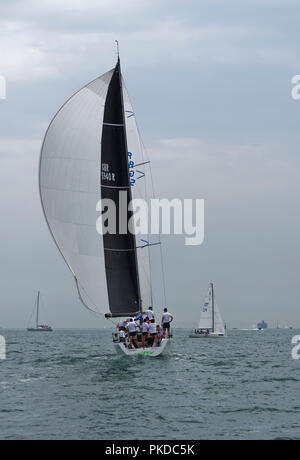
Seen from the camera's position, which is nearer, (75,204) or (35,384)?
(35,384)

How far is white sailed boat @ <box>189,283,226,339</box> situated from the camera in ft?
280

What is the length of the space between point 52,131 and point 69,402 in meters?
16.8

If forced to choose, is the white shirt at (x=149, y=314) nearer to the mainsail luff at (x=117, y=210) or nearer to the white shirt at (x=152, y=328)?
the white shirt at (x=152, y=328)

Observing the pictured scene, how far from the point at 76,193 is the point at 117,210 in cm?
236

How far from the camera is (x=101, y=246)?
33.5 m

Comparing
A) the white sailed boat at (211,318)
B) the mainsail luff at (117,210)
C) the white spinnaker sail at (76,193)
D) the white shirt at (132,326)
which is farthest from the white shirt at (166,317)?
the white sailed boat at (211,318)

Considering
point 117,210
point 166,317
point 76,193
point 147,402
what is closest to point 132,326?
point 166,317

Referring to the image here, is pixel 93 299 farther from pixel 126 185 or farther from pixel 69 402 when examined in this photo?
pixel 69 402

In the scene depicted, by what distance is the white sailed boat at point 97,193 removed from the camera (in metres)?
32.7

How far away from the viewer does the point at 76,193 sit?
3284 centimetres

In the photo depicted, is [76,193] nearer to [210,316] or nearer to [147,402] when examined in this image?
[147,402]

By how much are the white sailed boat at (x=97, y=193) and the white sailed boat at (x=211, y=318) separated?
50.6 metres

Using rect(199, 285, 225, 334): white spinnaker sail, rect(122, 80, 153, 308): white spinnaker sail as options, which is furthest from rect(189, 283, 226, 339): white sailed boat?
rect(122, 80, 153, 308): white spinnaker sail
